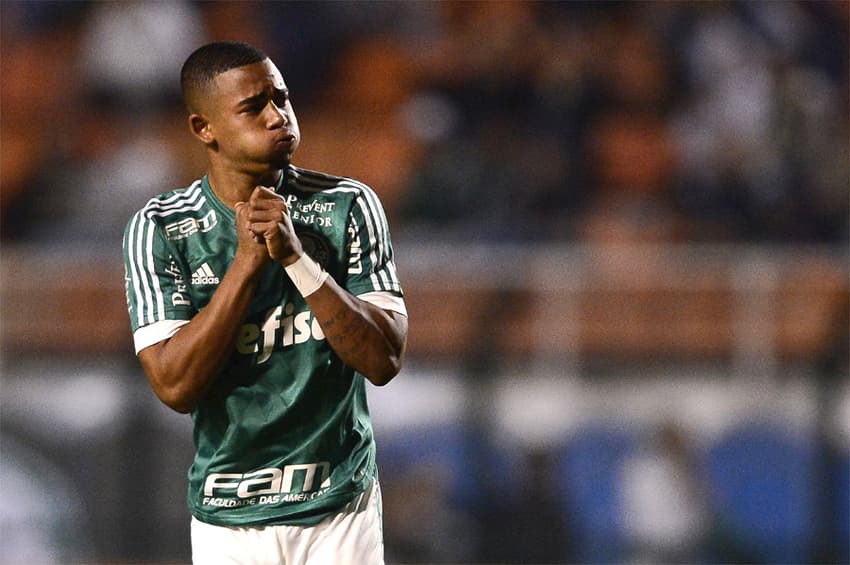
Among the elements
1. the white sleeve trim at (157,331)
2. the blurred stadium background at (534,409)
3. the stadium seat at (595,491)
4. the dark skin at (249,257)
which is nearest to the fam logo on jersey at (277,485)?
the dark skin at (249,257)

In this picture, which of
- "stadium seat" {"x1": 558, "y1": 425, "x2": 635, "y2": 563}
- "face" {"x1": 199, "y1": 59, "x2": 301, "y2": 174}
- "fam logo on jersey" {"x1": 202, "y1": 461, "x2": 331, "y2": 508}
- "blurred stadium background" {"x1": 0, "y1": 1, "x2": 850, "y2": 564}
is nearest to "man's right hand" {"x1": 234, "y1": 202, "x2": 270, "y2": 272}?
"face" {"x1": 199, "y1": 59, "x2": 301, "y2": 174}

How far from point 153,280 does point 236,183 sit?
0.28 meters

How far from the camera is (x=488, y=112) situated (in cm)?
841

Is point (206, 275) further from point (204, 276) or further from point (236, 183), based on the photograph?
point (236, 183)

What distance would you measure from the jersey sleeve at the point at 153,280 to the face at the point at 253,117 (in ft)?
0.84

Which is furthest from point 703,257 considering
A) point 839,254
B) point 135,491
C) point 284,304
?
point 284,304

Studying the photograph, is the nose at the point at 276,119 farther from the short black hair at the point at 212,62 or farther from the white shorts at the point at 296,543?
the white shorts at the point at 296,543

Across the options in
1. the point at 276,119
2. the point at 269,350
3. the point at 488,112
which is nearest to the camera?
the point at 276,119

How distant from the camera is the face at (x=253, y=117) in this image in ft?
8.84

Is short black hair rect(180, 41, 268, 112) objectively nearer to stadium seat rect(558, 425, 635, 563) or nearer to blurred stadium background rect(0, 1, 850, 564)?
blurred stadium background rect(0, 1, 850, 564)

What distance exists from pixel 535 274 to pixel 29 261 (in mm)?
2390

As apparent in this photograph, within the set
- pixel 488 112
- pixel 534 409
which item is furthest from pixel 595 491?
pixel 488 112

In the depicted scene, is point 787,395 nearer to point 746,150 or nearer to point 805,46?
point 746,150

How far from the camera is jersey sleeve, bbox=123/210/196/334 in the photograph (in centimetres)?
276
